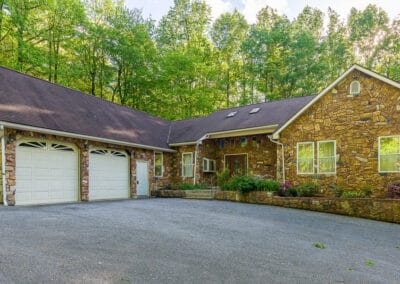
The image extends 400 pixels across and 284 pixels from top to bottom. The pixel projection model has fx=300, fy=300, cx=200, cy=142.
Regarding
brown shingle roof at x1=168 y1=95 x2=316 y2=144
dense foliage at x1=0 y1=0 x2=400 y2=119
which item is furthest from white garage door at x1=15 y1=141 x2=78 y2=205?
dense foliage at x1=0 y1=0 x2=400 y2=119

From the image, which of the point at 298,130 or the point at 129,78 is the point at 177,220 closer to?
the point at 298,130

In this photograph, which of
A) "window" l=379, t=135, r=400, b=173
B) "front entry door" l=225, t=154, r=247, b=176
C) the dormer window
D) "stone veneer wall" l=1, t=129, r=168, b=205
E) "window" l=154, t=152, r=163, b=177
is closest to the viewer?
"stone veneer wall" l=1, t=129, r=168, b=205

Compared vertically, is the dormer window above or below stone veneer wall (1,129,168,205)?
above

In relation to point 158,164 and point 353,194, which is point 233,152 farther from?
point 353,194

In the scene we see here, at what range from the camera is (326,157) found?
1234cm

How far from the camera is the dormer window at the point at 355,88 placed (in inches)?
464

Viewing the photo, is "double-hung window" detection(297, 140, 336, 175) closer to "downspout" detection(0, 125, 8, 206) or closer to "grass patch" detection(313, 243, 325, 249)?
"grass patch" detection(313, 243, 325, 249)

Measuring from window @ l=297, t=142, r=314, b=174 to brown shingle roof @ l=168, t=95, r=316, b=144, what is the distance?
1533 millimetres

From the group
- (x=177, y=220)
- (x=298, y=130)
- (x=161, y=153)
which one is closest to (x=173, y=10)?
(x=161, y=153)

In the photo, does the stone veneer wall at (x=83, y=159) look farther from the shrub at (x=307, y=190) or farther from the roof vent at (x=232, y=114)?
the shrub at (x=307, y=190)

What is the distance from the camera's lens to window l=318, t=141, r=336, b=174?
12133 millimetres

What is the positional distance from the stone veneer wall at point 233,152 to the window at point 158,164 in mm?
897

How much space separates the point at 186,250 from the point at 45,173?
7.97 meters

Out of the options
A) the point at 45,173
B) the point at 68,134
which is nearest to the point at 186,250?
the point at 45,173
